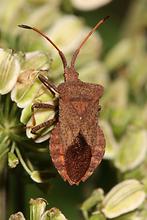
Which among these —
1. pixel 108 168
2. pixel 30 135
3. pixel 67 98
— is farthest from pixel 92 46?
pixel 30 135

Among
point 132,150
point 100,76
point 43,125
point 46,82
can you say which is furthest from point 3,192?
point 100,76

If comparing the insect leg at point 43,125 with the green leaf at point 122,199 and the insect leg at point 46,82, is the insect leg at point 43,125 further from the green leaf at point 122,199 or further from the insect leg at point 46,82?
the green leaf at point 122,199


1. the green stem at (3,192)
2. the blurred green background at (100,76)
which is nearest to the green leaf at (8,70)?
the blurred green background at (100,76)

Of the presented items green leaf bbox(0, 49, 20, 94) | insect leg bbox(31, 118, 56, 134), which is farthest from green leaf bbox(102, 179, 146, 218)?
green leaf bbox(0, 49, 20, 94)

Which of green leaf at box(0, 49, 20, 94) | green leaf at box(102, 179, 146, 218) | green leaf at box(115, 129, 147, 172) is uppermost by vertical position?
green leaf at box(0, 49, 20, 94)

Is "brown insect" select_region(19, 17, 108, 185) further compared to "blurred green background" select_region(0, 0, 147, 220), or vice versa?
"blurred green background" select_region(0, 0, 147, 220)

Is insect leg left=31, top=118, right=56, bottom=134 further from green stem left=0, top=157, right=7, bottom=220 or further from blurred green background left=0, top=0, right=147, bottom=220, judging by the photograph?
green stem left=0, top=157, right=7, bottom=220

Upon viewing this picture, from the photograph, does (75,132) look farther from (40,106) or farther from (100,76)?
(100,76)

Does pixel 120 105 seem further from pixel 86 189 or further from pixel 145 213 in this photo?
pixel 145 213

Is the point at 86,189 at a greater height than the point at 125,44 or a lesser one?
lesser
